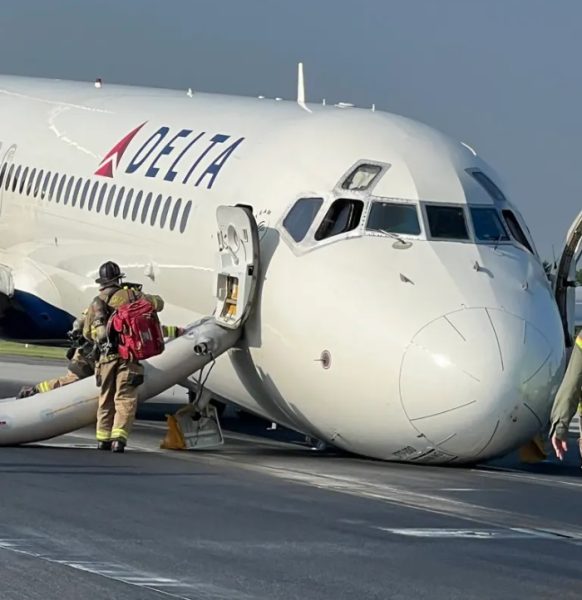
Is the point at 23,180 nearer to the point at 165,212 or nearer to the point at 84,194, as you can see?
the point at 84,194

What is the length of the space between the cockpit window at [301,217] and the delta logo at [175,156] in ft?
7.08

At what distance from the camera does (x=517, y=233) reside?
22.0 metres

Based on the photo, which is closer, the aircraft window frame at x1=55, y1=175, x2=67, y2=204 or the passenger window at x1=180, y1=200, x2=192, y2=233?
the passenger window at x1=180, y1=200, x2=192, y2=233

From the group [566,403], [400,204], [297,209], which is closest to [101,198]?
[297,209]

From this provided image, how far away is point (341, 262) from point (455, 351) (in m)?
1.96

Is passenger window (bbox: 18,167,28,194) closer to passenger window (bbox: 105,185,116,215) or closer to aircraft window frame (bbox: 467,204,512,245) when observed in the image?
passenger window (bbox: 105,185,116,215)

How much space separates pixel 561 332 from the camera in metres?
20.7

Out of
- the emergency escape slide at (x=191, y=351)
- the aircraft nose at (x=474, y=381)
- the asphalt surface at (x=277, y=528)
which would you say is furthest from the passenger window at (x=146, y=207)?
the aircraft nose at (x=474, y=381)

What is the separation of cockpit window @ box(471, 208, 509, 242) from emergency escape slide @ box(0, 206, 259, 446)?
7.96ft

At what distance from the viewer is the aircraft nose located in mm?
19391

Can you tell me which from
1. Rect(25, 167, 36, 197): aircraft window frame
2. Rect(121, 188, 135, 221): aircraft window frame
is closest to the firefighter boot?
Rect(121, 188, 135, 221): aircraft window frame

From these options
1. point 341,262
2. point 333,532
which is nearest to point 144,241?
point 341,262

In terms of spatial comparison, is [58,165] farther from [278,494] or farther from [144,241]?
[278,494]

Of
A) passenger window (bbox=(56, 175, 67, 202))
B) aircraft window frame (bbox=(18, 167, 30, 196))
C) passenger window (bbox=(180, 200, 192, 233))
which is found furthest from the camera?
aircraft window frame (bbox=(18, 167, 30, 196))
